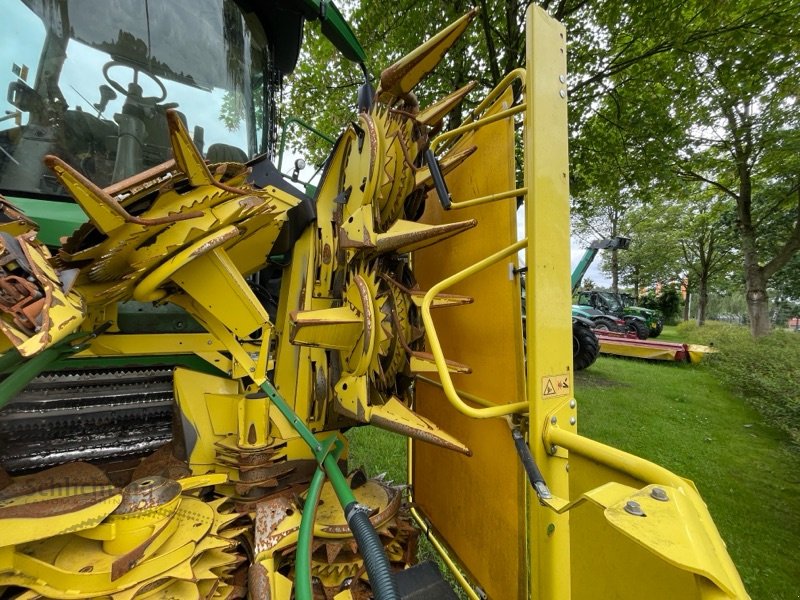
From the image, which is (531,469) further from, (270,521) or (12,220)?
(12,220)

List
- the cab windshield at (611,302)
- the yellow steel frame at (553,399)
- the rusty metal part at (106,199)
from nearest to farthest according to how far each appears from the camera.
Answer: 1. the yellow steel frame at (553,399)
2. the rusty metal part at (106,199)
3. the cab windshield at (611,302)

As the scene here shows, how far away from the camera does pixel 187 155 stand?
4.66ft

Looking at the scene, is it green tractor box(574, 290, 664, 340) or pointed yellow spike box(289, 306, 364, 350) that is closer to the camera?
pointed yellow spike box(289, 306, 364, 350)

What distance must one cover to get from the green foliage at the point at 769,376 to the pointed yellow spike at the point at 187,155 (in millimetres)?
4986

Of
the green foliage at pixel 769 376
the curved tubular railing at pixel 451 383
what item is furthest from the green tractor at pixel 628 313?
the curved tubular railing at pixel 451 383

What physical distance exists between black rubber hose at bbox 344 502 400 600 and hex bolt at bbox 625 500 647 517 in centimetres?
67

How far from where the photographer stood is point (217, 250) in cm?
177

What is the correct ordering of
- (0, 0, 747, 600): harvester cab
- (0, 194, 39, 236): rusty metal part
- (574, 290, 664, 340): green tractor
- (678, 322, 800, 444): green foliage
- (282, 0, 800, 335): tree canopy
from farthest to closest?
1. (574, 290, 664, 340): green tractor
2. (282, 0, 800, 335): tree canopy
3. (678, 322, 800, 444): green foliage
4. (0, 194, 39, 236): rusty metal part
5. (0, 0, 747, 600): harvester cab

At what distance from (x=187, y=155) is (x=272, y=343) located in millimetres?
976

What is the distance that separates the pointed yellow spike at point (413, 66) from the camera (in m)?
1.57

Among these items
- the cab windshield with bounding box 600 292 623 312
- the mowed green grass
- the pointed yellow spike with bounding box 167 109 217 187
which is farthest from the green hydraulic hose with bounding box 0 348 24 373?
the cab windshield with bounding box 600 292 623 312

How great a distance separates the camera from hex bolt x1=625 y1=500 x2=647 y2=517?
0.77 m

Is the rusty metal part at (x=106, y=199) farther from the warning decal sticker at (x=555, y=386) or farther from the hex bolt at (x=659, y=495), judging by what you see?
the hex bolt at (x=659, y=495)

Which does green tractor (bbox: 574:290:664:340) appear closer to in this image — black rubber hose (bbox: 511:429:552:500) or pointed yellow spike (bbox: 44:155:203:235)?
black rubber hose (bbox: 511:429:552:500)
